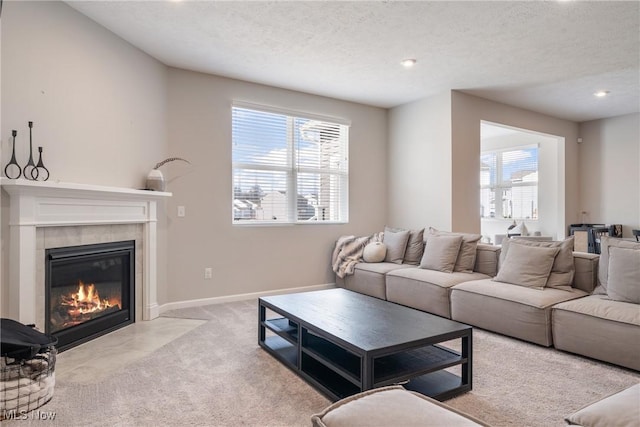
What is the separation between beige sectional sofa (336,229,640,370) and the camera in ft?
8.96

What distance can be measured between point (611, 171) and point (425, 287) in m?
4.89

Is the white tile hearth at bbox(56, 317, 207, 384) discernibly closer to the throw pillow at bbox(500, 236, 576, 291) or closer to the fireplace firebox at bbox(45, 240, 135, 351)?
the fireplace firebox at bbox(45, 240, 135, 351)

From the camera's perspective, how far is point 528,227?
7.55 m

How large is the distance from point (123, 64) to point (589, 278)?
464 cm

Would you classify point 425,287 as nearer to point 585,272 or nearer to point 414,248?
point 414,248

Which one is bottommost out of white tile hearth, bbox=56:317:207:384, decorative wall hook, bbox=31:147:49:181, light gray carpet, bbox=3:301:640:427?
light gray carpet, bbox=3:301:640:427

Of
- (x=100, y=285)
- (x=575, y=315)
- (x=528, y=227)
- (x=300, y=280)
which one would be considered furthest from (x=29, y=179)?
(x=528, y=227)

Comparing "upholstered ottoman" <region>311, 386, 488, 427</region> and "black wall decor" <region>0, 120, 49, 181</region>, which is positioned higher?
"black wall decor" <region>0, 120, 49, 181</region>

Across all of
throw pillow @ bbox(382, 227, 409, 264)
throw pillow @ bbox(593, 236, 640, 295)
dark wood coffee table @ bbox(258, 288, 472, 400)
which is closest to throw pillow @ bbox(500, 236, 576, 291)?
throw pillow @ bbox(593, 236, 640, 295)

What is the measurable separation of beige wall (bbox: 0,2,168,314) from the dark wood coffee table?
202cm

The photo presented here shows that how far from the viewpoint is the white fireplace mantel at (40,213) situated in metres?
2.63

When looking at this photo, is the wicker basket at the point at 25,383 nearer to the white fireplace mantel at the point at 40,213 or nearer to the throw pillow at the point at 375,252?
the white fireplace mantel at the point at 40,213

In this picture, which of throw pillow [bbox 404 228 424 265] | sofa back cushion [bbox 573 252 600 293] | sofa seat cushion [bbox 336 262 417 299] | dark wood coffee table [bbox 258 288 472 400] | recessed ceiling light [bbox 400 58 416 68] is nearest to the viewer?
dark wood coffee table [bbox 258 288 472 400]

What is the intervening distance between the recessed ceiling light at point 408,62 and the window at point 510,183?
4462 millimetres
